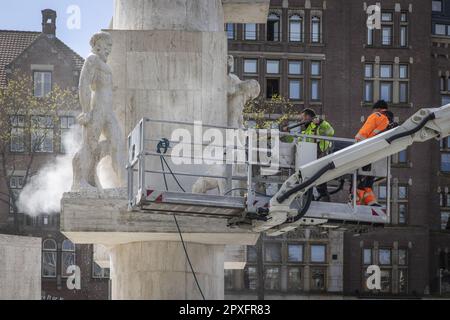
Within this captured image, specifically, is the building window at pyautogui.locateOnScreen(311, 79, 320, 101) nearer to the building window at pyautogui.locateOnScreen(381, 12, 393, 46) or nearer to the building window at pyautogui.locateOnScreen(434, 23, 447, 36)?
the building window at pyautogui.locateOnScreen(381, 12, 393, 46)

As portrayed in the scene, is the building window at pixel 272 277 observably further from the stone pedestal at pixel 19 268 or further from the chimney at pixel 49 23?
the stone pedestal at pixel 19 268

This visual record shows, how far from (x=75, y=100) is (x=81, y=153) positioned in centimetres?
4533

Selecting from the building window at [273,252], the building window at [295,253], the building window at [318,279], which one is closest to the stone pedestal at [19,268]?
the building window at [273,252]

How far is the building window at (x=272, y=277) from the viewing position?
275 feet

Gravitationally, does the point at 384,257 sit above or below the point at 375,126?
Answer: below

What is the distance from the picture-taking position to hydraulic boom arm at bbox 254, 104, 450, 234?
23.2m

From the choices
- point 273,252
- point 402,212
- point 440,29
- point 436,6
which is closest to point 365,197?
point 273,252

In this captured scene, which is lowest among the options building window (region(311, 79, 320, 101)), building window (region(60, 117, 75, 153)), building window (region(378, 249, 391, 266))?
building window (region(378, 249, 391, 266))

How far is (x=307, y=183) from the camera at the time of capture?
2320cm

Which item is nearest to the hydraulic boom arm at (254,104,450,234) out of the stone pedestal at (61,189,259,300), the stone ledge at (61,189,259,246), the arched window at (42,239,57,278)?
the stone ledge at (61,189,259,246)

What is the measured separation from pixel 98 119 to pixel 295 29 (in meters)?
60.6

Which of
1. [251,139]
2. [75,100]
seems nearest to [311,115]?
[251,139]

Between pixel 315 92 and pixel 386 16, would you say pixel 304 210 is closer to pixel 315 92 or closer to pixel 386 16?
pixel 315 92

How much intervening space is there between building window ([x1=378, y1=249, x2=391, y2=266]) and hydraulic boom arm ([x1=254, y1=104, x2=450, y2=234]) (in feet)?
205
